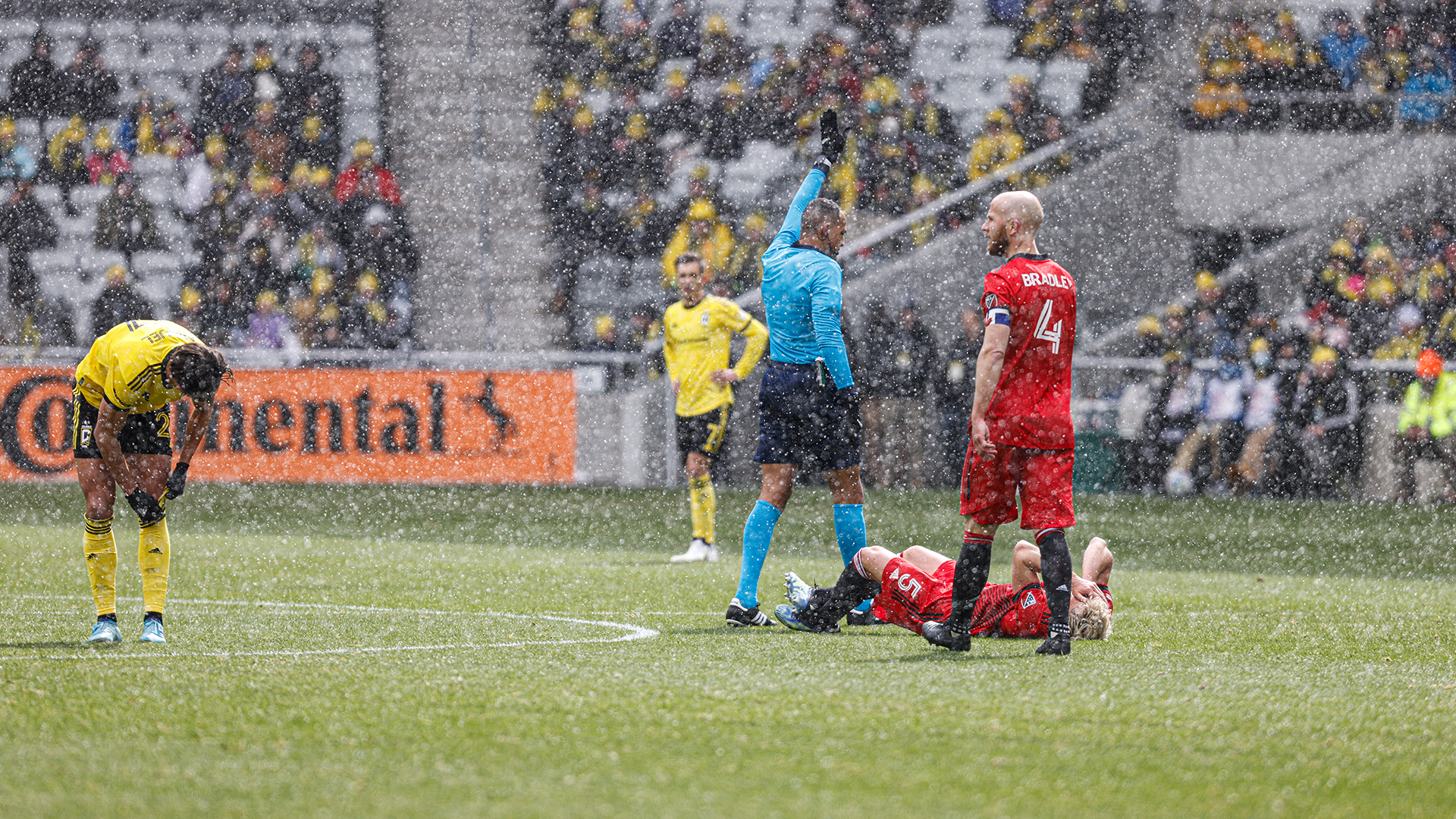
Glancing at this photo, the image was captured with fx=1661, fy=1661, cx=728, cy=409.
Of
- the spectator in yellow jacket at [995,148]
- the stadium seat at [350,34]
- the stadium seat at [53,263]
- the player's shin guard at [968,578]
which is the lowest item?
the player's shin guard at [968,578]

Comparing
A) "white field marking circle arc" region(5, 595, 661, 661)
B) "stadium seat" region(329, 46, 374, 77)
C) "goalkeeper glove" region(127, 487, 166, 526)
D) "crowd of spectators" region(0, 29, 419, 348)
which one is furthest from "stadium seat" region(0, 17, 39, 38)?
"goalkeeper glove" region(127, 487, 166, 526)

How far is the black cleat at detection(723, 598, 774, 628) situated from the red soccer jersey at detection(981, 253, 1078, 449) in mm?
1583

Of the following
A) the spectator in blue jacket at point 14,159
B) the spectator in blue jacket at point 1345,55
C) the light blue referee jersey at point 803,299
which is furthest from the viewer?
the spectator in blue jacket at point 14,159

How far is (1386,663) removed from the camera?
650 cm

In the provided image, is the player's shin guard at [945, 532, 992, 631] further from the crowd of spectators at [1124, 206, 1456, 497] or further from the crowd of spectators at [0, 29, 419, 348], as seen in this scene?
the crowd of spectators at [0, 29, 419, 348]

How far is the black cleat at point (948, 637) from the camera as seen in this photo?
Answer: 6.40m

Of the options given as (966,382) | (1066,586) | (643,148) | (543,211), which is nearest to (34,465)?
(543,211)

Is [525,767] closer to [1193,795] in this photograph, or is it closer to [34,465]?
[1193,795]

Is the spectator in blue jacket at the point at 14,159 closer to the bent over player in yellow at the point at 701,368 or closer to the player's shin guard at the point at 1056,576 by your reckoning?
the bent over player in yellow at the point at 701,368

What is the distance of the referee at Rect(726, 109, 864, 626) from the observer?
7336 millimetres

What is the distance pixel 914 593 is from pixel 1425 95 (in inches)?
653

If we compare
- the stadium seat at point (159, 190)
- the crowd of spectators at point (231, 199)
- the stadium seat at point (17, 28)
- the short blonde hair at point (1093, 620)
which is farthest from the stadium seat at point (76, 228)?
the short blonde hair at point (1093, 620)

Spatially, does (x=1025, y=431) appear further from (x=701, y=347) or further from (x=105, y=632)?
(x=701, y=347)

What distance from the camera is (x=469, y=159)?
21344 millimetres
